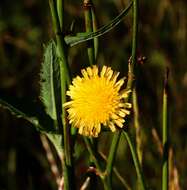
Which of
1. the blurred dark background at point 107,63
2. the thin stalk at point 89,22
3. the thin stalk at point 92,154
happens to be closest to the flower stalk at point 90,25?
the thin stalk at point 89,22

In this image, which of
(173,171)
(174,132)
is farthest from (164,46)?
(173,171)

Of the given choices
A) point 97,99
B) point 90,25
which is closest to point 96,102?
point 97,99

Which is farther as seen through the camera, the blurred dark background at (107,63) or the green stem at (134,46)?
the blurred dark background at (107,63)

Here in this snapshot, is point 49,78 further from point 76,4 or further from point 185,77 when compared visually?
point 76,4

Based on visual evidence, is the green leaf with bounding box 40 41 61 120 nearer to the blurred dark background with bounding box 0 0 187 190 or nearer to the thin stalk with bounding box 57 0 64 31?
the thin stalk with bounding box 57 0 64 31

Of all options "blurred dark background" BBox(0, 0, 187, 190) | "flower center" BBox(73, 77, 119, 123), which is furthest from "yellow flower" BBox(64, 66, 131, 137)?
"blurred dark background" BBox(0, 0, 187, 190)

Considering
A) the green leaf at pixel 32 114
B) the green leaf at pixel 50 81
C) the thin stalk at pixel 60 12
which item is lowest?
the green leaf at pixel 32 114

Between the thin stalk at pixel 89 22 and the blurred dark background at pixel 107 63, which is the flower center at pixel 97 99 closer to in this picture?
the thin stalk at pixel 89 22
